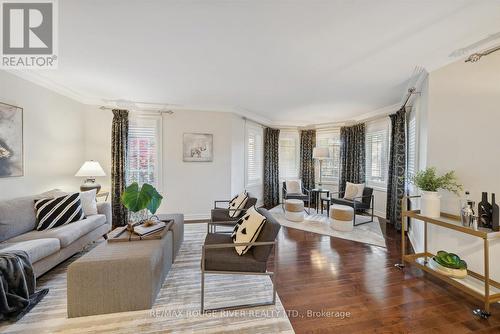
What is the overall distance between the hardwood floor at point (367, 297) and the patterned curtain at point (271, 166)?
10.4 ft

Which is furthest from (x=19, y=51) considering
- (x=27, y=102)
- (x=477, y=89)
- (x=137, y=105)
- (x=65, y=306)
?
(x=477, y=89)

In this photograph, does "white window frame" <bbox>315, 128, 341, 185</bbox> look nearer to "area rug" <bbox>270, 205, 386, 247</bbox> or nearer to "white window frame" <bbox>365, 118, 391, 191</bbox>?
"white window frame" <bbox>365, 118, 391, 191</bbox>

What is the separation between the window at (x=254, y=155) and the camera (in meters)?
5.71

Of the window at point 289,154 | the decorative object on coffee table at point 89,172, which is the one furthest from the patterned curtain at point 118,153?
the window at point 289,154

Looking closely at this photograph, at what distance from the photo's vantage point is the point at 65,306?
1.93m

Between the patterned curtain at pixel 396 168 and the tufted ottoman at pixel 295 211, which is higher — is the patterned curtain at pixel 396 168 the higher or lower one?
the higher one

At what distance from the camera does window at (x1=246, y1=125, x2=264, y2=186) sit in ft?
18.7

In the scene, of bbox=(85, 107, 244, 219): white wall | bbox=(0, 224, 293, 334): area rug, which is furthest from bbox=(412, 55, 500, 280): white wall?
bbox=(85, 107, 244, 219): white wall

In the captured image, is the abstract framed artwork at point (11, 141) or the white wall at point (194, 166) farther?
the white wall at point (194, 166)

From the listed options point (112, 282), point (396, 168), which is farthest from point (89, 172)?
point (396, 168)

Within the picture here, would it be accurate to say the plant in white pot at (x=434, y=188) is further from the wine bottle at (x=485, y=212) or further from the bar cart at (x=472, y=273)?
the wine bottle at (x=485, y=212)

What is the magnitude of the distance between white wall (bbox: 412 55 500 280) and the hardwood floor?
1.80 feet

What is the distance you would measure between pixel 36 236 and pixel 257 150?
4.76 meters

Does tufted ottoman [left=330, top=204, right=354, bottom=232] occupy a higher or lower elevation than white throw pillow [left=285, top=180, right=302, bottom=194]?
lower
